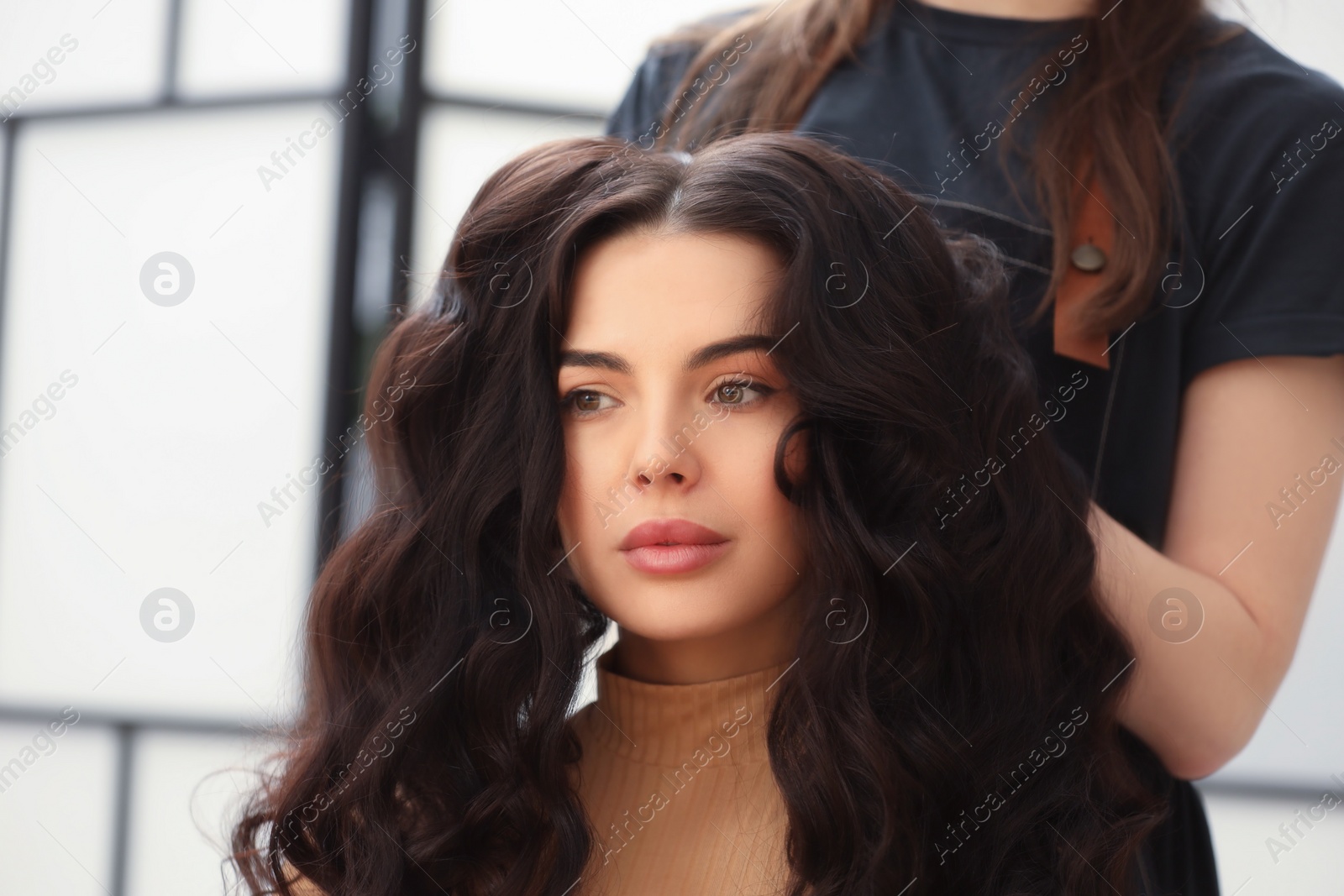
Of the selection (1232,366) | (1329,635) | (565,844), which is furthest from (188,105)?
(1329,635)

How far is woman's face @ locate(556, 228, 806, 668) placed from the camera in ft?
3.40

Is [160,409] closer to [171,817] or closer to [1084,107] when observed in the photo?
[171,817]

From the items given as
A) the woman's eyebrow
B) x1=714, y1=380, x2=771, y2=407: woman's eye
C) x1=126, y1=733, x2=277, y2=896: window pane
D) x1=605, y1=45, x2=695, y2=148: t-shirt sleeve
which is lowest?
x1=126, y1=733, x2=277, y2=896: window pane

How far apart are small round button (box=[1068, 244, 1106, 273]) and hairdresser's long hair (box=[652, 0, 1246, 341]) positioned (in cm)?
1

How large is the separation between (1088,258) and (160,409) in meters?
1.65

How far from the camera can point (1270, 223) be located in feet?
4.08

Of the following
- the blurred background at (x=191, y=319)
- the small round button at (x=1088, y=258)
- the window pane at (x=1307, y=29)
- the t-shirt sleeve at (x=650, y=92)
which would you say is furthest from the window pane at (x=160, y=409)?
the window pane at (x=1307, y=29)

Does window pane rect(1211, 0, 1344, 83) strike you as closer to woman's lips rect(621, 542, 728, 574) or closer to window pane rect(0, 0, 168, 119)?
woman's lips rect(621, 542, 728, 574)

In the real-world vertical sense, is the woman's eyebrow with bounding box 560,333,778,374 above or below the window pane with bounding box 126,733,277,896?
above

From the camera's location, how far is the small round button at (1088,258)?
4.20 feet

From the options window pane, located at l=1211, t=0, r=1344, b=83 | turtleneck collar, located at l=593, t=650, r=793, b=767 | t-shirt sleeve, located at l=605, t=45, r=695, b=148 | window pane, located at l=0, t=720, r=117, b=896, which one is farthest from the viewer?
window pane, located at l=0, t=720, r=117, b=896

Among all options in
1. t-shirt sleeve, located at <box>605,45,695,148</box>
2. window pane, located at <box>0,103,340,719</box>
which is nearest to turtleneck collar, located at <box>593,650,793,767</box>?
t-shirt sleeve, located at <box>605,45,695,148</box>

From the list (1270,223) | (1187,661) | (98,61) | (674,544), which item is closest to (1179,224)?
(1270,223)

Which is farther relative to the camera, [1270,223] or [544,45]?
[544,45]
